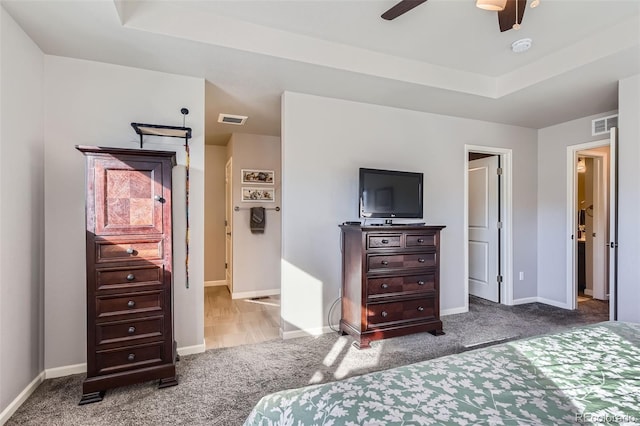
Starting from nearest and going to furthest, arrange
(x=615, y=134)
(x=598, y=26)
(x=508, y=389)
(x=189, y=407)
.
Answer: (x=508, y=389) < (x=189, y=407) < (x=598, y=26) < (x=615, y=134)

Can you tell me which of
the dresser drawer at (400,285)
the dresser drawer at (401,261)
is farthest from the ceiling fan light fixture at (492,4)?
the dresser drawer at (400,285)

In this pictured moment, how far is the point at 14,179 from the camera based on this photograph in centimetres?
203

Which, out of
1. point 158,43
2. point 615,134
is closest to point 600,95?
point 615,134

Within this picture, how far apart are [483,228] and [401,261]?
227 centimetres

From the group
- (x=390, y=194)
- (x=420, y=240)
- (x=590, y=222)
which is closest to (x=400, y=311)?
(x=420, y=240)

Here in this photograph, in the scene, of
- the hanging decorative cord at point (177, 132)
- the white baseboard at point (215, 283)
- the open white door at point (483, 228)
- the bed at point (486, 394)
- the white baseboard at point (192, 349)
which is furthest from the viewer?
the white baseboard at point (215, 283)

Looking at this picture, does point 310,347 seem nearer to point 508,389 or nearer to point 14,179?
point 508,389

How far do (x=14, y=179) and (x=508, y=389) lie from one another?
283cm

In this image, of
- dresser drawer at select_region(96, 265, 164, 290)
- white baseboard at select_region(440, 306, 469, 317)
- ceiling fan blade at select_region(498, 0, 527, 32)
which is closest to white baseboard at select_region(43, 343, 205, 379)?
dresser drawer at select_region(96, 265, 164, 290)

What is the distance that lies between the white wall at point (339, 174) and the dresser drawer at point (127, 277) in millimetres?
1221

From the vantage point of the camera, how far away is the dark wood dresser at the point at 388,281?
2.91 metres

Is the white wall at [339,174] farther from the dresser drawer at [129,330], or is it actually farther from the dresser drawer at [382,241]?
the dresser drawer at [129,330]

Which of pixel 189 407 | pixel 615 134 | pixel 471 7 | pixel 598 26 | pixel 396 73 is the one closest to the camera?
pixel 189 407

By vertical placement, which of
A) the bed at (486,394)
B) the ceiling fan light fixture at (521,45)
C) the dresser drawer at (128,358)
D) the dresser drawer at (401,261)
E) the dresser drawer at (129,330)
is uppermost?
the ceiling fan light fixture at (521,45)
